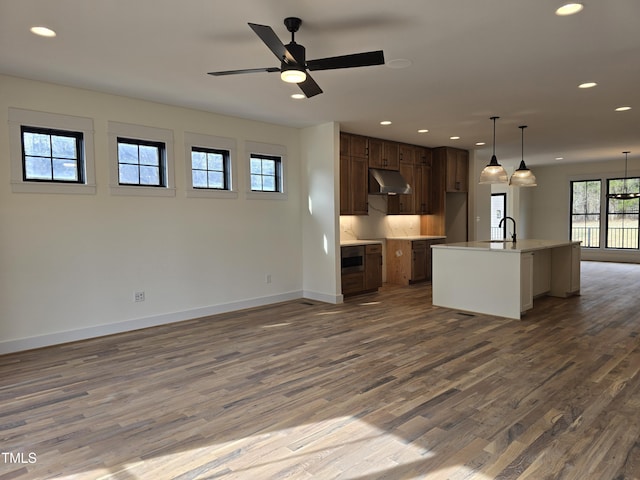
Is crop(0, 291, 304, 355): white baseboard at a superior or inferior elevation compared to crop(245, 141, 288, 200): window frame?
inferior

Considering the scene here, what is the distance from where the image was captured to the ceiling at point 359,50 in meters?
2.83

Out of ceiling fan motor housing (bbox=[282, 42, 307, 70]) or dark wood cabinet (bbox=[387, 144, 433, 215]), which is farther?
dark wood cabinet (bbox=[387, 144, 433, 215])

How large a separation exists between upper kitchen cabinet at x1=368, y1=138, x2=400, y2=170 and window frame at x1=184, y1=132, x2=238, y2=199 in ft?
8.45

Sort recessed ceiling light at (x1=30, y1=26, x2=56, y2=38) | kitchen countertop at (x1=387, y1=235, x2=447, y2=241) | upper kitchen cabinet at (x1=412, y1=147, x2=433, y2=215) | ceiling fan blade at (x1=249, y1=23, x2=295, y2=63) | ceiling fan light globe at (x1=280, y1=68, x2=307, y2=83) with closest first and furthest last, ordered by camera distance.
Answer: ceiling fan blade at (x1=249, y1=23, x2=295, y2=63), ceiling fan light globe at (x1=280, y1=68, x2=307, y2=83), recessed ceiling light at (x1=30, y1=26, x2=56, y2=38), kitchen countertop at (x1=387, y1=235, x2=447, y2=241), upper kitchen cabinet at (x1=412, y1=147, x2=433, y2=215)

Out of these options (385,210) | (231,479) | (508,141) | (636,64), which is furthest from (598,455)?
(508,141)

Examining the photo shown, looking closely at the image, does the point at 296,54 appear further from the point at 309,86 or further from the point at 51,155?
the point at 51,155

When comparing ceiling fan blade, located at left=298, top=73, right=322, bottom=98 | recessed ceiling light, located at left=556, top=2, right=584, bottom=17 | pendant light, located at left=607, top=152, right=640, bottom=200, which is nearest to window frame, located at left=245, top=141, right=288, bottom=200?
ceiling fan blade, located at left=298, top=73, right=322, bottom=98

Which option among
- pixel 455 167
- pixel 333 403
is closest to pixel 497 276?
pixel 333 403

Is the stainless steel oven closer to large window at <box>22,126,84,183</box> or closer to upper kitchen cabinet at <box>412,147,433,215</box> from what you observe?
upper kitchen cabinet at <box>412,147,433,215</box>

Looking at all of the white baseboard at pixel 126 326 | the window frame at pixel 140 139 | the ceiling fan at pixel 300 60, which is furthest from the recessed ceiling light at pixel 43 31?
the white baseboard at pixel 126 326

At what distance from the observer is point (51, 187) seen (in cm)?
434

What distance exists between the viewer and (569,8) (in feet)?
9.16

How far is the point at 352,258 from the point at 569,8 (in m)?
4.52

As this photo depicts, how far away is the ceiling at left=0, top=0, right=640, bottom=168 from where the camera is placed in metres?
2.83
